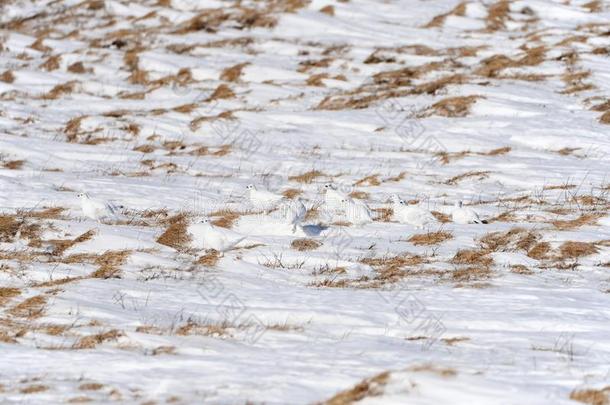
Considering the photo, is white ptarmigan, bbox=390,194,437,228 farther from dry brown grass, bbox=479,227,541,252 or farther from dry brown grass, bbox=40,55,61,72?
dry brown grass, bbox=40,55,61,72

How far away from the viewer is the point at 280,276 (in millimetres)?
11047

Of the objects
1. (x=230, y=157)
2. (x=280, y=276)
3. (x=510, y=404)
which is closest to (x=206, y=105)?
(x=230, y=157)

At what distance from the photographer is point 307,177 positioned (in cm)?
1805

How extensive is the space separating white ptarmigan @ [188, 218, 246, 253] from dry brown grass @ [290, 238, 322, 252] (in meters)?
0.78

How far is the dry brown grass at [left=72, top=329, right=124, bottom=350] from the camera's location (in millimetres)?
8008

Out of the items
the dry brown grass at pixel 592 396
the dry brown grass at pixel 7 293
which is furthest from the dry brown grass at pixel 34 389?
the dry brown grass at pixel 592 396

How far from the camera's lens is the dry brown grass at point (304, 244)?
41.0 ft

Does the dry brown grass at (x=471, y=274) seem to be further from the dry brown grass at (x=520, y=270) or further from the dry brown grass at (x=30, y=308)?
the dry brown grass at (x=30, y=308)

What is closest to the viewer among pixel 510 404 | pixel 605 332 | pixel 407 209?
pixel 510 404

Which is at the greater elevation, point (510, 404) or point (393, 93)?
point (510, 404)

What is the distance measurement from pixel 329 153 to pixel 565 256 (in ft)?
30.6

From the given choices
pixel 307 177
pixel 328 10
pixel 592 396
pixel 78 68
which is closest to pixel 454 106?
pixel 307 177

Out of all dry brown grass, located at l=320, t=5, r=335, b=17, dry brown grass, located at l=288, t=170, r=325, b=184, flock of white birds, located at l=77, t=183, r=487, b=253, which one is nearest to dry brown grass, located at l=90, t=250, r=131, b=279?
flock of white birds, located at l=77, t=183, r=487, b=253

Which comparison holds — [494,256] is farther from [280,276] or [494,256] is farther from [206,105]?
[206,105]
